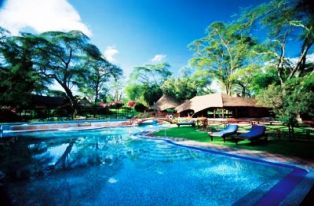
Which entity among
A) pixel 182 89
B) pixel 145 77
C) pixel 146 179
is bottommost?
pixel 146 179

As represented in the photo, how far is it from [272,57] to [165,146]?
22899mm

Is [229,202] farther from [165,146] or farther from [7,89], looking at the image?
[7,89]

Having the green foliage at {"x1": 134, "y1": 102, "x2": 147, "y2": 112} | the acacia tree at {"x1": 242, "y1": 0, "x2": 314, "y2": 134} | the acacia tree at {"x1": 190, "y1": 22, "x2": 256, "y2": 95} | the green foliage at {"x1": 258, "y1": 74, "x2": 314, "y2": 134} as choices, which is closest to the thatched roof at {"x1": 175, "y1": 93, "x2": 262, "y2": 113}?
the acacia tree at {"x1": 242, "y1": 0, "x2": 314, "y2": 134}

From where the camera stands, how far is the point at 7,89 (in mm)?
24938

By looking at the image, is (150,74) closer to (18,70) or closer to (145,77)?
(145,77)

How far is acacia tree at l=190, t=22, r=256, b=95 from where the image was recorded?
29.4m

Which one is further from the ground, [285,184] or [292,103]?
[292,103]

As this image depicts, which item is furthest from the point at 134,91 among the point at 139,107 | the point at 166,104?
the point at 166,104

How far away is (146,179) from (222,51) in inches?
1216

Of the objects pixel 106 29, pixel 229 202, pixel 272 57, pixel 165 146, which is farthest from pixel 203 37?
pixel 229 202

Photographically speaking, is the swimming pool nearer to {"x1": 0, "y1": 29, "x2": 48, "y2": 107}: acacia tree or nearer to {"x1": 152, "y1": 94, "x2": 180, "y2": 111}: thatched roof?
{"x1": 0, "y1": 29, "x2": 48, "y2": 107}: acacia tree

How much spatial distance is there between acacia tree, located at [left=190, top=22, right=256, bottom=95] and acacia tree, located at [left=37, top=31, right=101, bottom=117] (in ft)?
61.1

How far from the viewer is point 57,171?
6887 millimetres

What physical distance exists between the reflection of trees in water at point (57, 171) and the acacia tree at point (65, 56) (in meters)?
19.7
